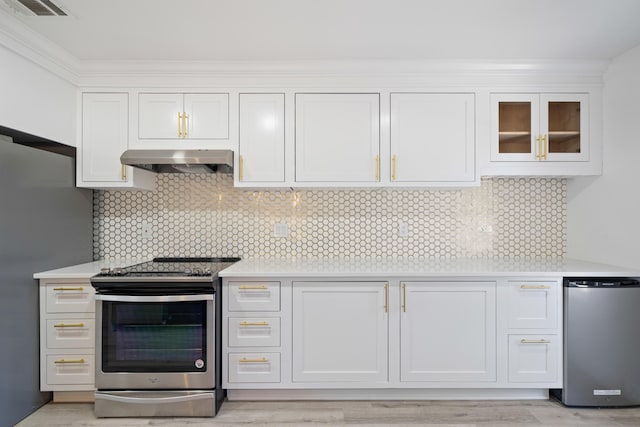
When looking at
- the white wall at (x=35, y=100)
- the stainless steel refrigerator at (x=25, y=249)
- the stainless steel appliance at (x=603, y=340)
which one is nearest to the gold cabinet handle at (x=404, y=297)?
the stainless steel appliance at (x=603, y=340)

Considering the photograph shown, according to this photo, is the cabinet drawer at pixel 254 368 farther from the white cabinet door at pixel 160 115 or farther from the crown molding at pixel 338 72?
the crown molding at pixel 338 72

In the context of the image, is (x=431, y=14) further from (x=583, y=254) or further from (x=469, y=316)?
(x=583, y=254)

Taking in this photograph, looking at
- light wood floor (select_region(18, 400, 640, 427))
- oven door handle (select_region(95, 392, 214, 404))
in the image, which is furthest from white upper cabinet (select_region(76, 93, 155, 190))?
light wood floor (select_region(18, 400, 640, 427))

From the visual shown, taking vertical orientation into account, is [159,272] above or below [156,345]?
above

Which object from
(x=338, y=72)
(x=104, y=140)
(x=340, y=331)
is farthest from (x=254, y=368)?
(x=338, y=72)

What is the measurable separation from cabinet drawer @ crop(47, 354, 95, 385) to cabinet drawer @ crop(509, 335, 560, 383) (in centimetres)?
274

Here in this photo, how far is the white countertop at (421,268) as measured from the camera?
2.32 metres

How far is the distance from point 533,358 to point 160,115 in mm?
3041

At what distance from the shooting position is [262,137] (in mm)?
2637

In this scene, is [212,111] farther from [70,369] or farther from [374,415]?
[374,415]

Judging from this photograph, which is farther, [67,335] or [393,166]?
[393,166]

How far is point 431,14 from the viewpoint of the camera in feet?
6.59

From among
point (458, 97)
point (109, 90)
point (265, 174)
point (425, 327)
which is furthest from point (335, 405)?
point (109, 90)

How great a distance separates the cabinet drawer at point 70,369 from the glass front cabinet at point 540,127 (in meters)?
3.09
